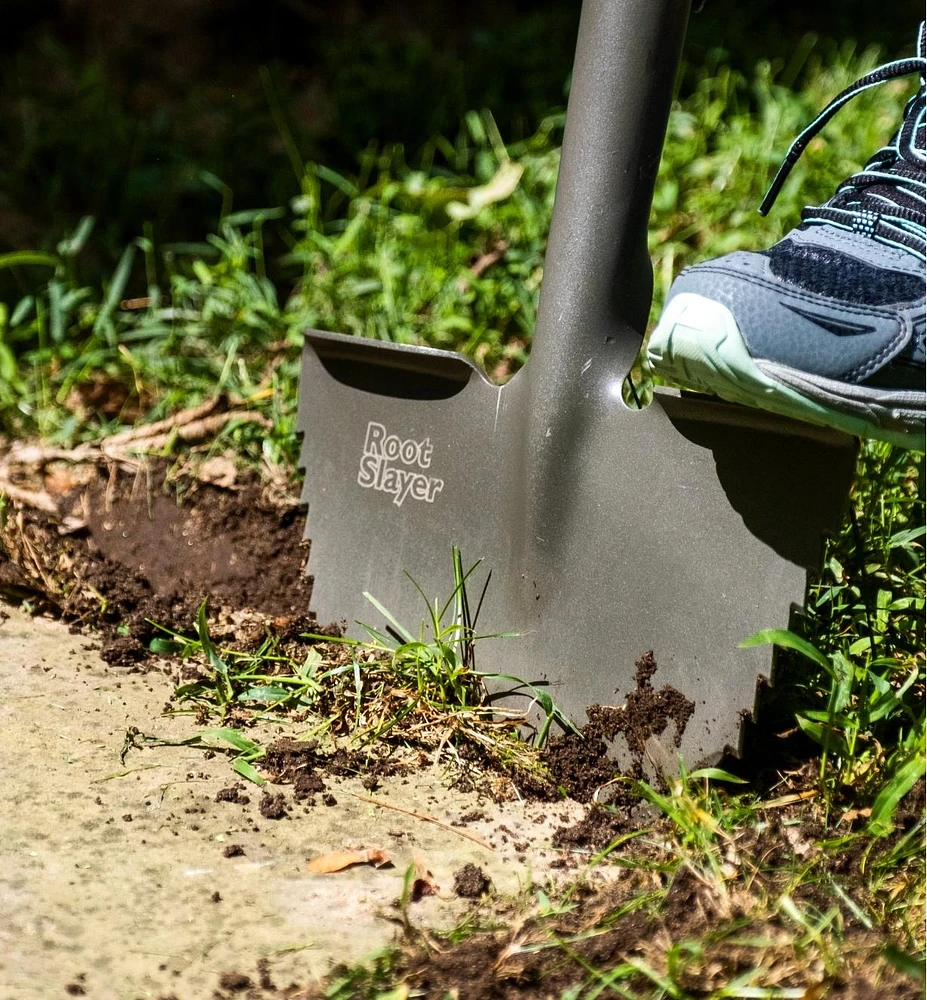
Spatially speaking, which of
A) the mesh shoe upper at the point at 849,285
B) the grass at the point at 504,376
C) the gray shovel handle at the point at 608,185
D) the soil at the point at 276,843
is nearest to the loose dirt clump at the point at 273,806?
the soil at the point at 276,843

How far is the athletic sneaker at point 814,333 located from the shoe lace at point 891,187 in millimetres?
10

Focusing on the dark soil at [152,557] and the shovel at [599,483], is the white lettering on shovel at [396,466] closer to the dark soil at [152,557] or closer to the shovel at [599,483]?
the shovel at [599,483]

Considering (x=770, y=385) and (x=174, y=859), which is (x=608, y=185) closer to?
(x=770, y=385)

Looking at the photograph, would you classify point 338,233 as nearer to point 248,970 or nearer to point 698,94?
point 698,94

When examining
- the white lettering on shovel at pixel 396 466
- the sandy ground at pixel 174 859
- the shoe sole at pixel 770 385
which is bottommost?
the sandy ground at pixel 174 859

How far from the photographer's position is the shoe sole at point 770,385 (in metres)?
1.42

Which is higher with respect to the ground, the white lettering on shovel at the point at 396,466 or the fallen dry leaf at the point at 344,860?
the white lettering on shovel at the point at 396,466

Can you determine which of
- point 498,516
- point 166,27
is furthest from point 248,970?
point 166,27

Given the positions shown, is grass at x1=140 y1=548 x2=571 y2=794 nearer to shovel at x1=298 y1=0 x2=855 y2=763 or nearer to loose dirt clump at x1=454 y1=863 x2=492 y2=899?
shovel at x1=298 y1=0 x2=855 y2=763

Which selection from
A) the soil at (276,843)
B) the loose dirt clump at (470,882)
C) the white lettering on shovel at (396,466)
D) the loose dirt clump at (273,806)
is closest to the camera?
the soil at (276,843)

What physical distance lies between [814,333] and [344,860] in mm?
872

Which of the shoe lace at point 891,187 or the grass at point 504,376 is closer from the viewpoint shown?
the grass at point 504,376

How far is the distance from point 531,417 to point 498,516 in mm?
168

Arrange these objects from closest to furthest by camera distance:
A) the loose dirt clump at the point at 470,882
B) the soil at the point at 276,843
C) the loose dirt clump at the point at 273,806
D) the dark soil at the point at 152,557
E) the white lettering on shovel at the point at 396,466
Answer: the soil at the point at 276,843 < the loose dirt clump at the point at 470,882 < the loose dirt clump at the point at 273,806 < the white lettering on shovel at the point at 396,466 < the dark soil at the point at 152,557
